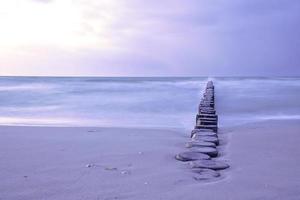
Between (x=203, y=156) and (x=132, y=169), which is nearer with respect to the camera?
(x=132, y=169)

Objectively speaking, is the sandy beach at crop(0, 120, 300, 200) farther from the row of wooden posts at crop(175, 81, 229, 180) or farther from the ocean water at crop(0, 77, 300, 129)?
the ocean water at crop(0, 77, 300, 129)

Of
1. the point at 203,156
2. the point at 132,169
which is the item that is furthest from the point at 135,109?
the point at 132,169

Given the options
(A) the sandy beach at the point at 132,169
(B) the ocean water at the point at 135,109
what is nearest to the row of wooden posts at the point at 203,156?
(A) the sandy beach at the point at 132,169

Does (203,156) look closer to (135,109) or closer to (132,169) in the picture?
(132,169)

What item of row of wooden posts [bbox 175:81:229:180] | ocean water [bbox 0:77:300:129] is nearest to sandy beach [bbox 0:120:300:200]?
row of wooden posts [bbox 175:81:229:180]

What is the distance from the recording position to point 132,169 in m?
3.50

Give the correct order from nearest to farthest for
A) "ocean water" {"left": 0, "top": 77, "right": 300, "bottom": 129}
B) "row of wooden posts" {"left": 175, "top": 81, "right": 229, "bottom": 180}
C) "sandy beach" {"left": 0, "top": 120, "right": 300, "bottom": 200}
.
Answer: "sandy beach" {"left": 0, "top": 120, "right": 300, "bottom": 200}
"row of wooden posts" {"left": 175, "top": 81, "right": 229, "bottom": 180}
"ocean water" {"left": 0, "top": 77, "right": 300, "bottom": 129}

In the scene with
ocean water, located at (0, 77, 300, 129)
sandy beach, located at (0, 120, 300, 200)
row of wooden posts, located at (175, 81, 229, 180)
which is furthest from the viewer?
ocean water, located at (0, 77, 300, 129)

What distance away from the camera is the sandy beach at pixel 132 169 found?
281 cm

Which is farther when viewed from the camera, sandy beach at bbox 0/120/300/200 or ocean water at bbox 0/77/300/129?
ocean water at bbox 0/77/300/129

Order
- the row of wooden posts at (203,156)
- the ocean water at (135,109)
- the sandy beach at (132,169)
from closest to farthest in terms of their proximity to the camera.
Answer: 1. the sandy beach at (132,169)
2. the row of wooden posts at (203,156)
3. the ocean water at (135,109)

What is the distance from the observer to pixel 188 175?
3.22 meters

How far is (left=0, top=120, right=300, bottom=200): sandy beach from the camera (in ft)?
9.23

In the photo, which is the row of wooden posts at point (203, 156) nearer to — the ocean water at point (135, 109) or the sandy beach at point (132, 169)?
the sandy beach at point (132, 169)
